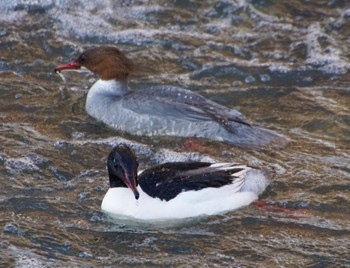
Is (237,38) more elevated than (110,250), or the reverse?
(237,38)

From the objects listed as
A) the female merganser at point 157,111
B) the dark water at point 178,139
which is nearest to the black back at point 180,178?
the dark water at point 178,139

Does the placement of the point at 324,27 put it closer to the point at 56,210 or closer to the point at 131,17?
the point at 131,17

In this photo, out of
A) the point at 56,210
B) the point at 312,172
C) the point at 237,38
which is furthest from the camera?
the point at 237,38

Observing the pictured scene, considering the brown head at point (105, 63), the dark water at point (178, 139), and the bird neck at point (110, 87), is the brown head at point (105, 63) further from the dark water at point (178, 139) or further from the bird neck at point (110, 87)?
the dark water at point (178, 139)

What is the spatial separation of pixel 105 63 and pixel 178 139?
4.19 ft

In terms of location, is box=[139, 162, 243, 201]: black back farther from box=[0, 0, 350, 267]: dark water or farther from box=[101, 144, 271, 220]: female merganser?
box=[0, 0, 350, 267]: dark water

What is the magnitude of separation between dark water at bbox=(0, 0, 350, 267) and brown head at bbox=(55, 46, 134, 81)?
393 millimetres

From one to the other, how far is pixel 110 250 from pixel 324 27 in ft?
19.3

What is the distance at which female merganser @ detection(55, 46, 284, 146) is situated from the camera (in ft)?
28.2

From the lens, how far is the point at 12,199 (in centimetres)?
691

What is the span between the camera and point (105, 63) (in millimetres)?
9398

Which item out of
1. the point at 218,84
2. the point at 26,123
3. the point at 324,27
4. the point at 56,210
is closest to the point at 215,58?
the point at 218,84

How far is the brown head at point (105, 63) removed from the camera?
9.30 m

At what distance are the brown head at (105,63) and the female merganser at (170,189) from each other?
264cm
